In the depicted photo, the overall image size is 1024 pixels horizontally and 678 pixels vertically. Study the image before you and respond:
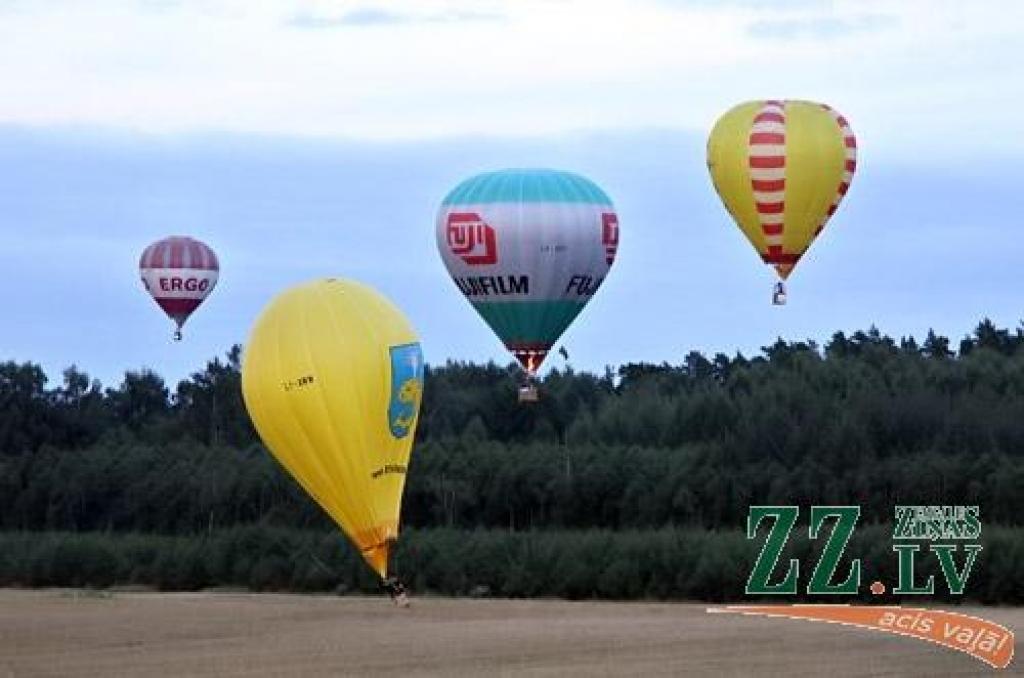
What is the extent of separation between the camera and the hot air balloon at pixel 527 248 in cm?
5316

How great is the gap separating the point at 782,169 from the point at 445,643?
13.9m

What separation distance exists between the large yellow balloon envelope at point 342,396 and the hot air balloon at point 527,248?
6.96 m

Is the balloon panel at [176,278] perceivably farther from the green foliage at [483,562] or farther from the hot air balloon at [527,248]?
the hot air balloon at [527,248]

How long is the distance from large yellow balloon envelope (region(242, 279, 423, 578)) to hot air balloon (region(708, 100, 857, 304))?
8.87 m

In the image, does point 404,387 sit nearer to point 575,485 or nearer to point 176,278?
point 176,278

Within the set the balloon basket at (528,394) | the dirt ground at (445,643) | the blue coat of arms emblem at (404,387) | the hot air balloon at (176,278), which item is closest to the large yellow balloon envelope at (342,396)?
the blue coat of arms emblem at (404,387)

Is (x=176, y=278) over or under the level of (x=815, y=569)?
over

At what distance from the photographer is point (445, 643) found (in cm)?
4219

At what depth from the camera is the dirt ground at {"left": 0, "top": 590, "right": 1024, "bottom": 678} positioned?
3609cm

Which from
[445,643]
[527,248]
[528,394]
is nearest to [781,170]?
[527,248]

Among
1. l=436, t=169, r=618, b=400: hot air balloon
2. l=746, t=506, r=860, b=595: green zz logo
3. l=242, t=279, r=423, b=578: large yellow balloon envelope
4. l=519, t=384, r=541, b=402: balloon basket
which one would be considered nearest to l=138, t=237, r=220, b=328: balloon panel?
l=746, t=506, r=860, b=595: green zz logo

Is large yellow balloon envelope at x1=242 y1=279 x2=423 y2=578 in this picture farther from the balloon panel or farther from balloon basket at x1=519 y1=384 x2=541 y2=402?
the balloon panel

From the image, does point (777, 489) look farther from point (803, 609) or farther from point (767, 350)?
point (767, 350)

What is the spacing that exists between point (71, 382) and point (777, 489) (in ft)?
183
